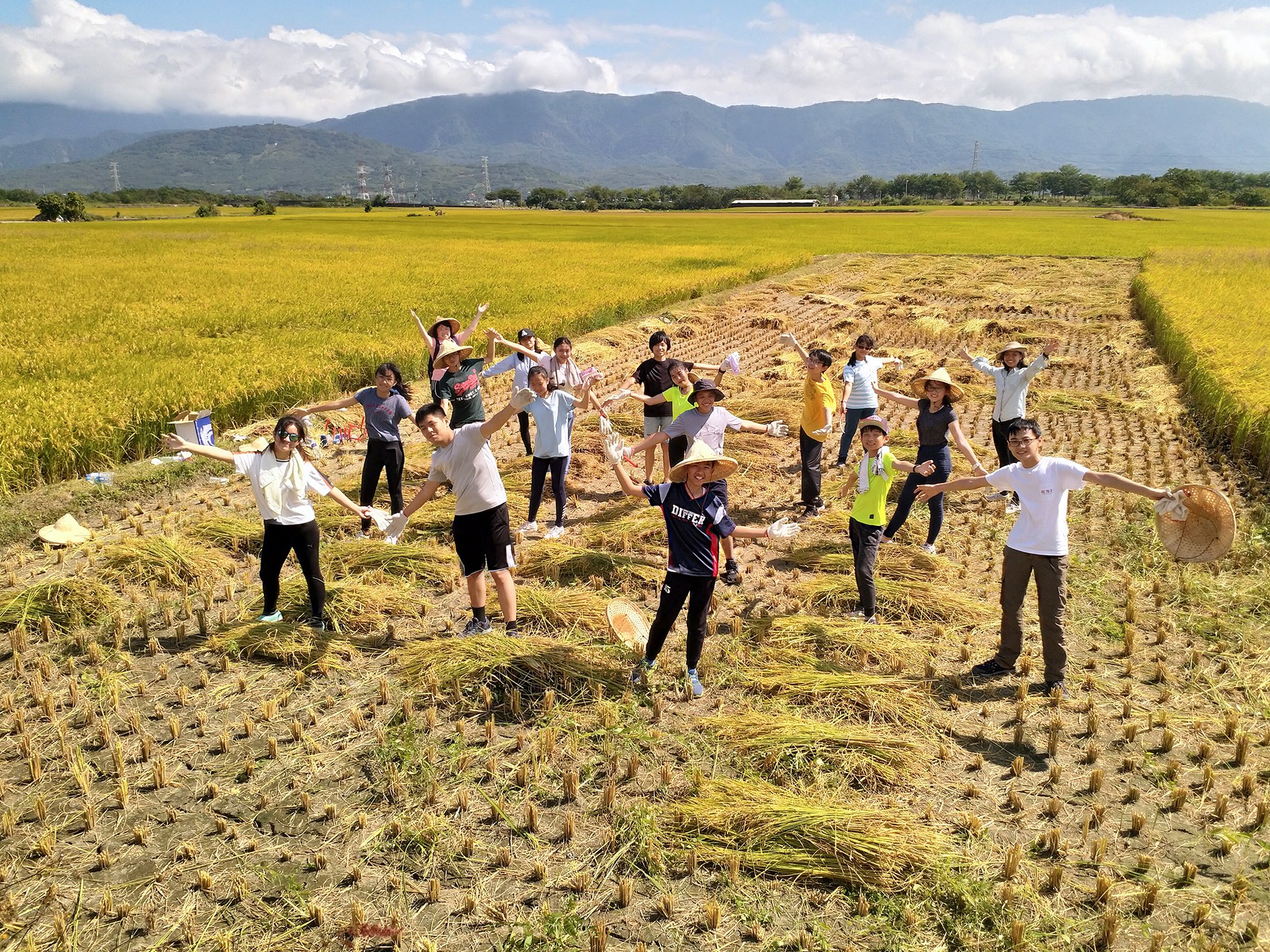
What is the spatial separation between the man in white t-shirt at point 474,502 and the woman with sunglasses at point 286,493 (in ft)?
2.09

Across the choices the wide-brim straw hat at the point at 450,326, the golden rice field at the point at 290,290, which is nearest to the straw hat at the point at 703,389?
the wide-brim straw hat at the point at 450,326

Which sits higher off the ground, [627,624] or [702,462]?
[702,462]

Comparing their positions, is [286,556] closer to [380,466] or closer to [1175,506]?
[380,466]

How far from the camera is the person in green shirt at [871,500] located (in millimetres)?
5684

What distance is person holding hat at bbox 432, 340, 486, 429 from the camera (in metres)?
7.71

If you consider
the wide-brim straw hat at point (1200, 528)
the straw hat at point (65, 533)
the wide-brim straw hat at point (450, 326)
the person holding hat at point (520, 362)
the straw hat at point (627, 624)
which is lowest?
the straw hat at point (627, 624)

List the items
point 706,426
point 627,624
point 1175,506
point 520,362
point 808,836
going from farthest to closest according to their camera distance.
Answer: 1. point 520,362
2. point 706,426
3. point 627,624
4. point 1175,506
5. point 808,836

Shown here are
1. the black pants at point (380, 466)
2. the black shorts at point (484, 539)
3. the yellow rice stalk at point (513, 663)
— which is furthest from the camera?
the black pants at point (380, 466)

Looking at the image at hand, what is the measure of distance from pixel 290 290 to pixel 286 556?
1918 cm

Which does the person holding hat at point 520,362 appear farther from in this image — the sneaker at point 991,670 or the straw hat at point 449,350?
the sneaker at point 991,670

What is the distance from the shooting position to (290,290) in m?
22.5

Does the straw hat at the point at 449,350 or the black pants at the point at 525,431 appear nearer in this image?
the straw hat at the point at 449,350

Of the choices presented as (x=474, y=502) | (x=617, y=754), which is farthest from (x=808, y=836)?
(x=474, y=502)

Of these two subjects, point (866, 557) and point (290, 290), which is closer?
point (866, 557)
